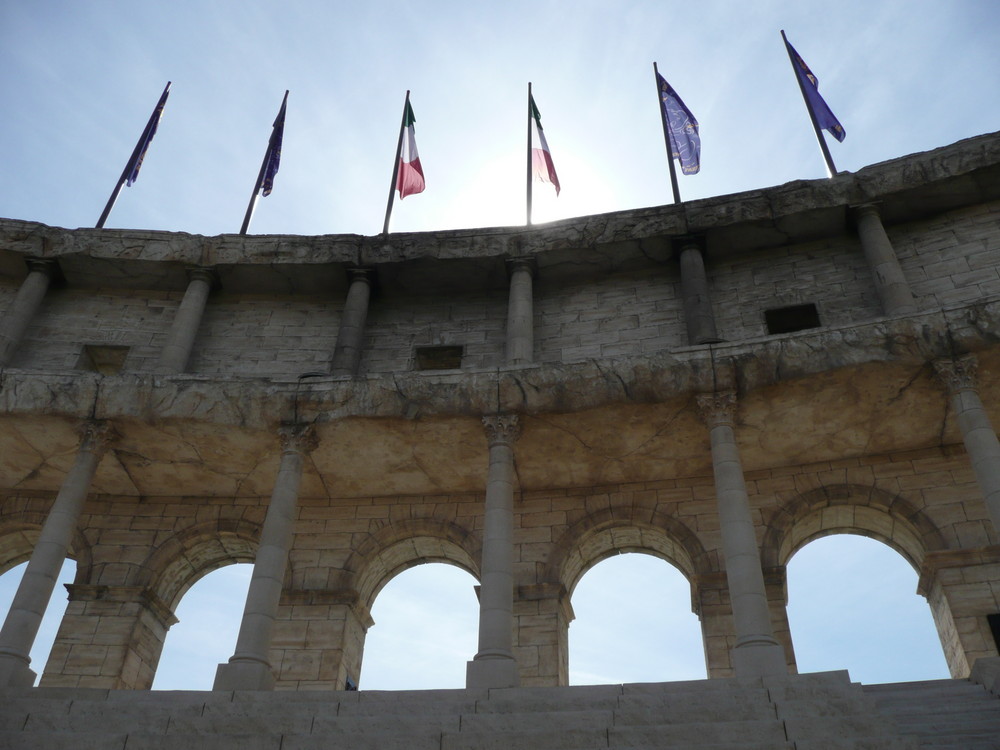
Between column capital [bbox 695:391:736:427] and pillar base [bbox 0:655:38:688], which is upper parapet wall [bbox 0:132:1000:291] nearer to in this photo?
column capital [bbox 695:391:736:427]

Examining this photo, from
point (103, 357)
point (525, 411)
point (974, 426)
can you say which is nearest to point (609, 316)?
point (525, 411)

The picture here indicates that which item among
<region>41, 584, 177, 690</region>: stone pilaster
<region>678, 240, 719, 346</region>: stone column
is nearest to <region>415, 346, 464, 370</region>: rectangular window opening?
<region>678, 240, 719, 346</region>: stone column

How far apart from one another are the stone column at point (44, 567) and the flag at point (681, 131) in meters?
14.9

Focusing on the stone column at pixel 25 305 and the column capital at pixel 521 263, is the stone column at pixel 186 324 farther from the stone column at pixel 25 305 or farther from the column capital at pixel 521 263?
the column capital at pixel 521 263

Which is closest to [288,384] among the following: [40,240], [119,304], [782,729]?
[119,304]

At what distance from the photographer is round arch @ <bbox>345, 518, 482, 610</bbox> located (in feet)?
60.4

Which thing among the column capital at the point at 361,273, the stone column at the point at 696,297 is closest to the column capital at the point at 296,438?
the column capital at the point at 361,273

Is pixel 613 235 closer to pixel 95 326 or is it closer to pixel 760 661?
pixel 760 661

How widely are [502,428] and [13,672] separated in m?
9.27

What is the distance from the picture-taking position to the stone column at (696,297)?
695 inches

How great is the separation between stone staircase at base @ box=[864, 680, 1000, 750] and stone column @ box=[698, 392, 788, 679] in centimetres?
156

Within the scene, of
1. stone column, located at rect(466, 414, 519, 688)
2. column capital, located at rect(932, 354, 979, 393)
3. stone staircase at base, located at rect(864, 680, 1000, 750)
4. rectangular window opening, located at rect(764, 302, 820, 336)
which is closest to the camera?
stone staircase at base, located at rect(864, 680, 1000, 750)

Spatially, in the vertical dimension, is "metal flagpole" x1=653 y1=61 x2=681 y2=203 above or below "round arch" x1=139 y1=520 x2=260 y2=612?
above

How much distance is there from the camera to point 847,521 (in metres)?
18.0
